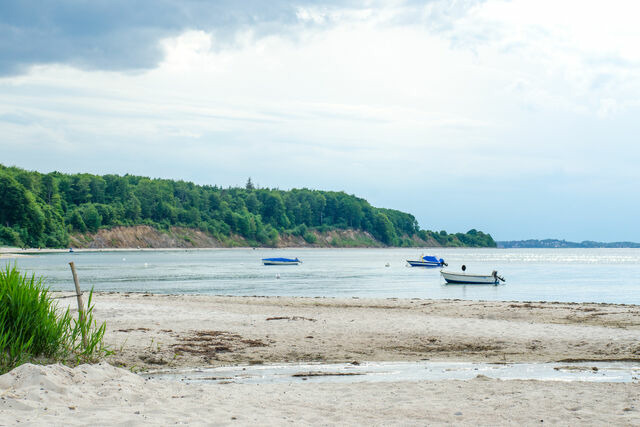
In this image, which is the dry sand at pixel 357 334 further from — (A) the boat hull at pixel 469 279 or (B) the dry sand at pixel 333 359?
(A) the boat hull at pixel 469 279

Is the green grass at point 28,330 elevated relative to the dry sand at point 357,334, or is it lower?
elevated

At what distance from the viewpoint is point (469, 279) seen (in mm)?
59312

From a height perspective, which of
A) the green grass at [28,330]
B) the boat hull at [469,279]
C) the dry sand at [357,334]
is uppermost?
the green grass at [28,330]

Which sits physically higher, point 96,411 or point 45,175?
point 45,175

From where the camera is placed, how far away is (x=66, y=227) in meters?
178

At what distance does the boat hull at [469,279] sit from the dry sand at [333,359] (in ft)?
88.1

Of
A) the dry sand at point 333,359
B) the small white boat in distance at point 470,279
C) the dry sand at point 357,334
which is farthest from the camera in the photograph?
the small white boat in distance at point 470,279

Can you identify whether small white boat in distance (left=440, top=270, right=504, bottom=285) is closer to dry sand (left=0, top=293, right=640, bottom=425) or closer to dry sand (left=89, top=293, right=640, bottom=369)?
dry sand (left=0, top=293, right=640, bottom=425)

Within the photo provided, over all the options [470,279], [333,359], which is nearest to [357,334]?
[333,359]

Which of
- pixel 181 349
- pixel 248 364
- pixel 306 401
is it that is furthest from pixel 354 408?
pixel 181 349

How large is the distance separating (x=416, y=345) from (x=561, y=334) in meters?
5.46

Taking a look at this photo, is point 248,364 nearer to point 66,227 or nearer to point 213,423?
point 213,423

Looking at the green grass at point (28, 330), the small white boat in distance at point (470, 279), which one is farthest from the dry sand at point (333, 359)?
the small white boat in distance at point (470, 279)

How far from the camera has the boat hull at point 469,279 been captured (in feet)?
191
